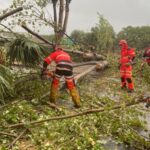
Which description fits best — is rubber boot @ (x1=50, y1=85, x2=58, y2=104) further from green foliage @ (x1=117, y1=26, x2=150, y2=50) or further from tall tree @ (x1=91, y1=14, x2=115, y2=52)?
green foliage @ (x1=117, y1=26, x2=150, y2=50)

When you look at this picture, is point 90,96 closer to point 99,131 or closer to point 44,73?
point 44,73

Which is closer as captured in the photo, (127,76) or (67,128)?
(67,128)

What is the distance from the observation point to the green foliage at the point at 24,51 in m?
8.79

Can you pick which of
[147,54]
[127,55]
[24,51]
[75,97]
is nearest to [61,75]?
[75,97]

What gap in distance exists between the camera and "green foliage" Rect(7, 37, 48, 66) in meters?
8.79

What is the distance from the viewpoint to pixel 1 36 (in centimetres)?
927

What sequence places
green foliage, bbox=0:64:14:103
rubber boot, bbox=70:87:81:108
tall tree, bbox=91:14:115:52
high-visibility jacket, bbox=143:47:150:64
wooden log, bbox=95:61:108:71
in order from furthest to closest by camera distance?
1. tall tree, bbox=91:14:115:52
2. wooden log, bbox=95:61:108:71
3. high-visibility jacket, bbox=143:47:150:64
4. rubber boot, bbox=70:87:81:108
5. green foliage, bbox=0:64:14:103

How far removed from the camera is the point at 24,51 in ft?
29.0

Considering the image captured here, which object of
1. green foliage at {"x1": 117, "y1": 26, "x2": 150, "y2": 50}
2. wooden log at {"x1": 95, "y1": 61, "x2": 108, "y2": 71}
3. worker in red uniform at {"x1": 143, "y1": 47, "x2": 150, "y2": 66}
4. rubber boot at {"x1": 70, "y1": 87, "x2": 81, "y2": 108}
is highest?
green foliage at {"x1": 117, "y1": 26, "x2": 150, "y2": 50}

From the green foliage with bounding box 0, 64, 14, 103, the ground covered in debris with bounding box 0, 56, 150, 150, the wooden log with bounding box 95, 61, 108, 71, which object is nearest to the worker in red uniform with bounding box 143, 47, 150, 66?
the wooden log with bounding box 95, 61, 108, 71

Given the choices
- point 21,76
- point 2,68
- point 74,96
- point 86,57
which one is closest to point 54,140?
point 2,68

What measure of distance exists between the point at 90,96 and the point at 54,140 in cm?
377

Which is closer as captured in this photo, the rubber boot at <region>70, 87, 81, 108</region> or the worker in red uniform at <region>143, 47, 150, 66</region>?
the rubber boot at <region>70, 87, 81, 108</region>

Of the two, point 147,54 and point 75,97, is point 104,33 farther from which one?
point 75,97
